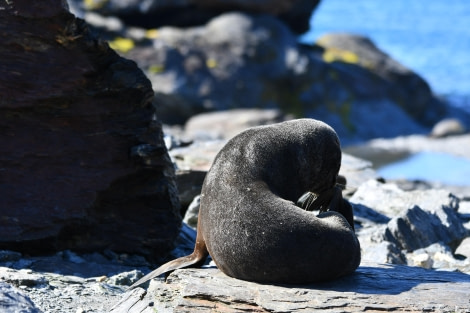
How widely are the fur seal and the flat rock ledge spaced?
0.13 meters

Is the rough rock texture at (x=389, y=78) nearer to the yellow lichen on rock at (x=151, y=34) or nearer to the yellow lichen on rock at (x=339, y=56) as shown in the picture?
the yellow lichen on rock at (x=339, y=56)

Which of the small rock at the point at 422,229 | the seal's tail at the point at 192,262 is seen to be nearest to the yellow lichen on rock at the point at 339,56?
the small rock at the point at 422,229

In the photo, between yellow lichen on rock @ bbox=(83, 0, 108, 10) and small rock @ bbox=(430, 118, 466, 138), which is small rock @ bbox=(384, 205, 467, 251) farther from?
yellow lichen on rock @ bbox=(83, 0, 108, 10)

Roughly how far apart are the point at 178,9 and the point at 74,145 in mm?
18843

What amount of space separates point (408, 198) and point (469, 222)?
874 millimetres

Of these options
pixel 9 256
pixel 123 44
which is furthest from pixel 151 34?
pixel 9 256

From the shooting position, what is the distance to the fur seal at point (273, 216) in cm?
557

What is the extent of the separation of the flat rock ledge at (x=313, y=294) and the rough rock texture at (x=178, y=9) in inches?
782

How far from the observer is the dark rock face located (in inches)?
280

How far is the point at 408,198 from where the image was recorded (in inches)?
401

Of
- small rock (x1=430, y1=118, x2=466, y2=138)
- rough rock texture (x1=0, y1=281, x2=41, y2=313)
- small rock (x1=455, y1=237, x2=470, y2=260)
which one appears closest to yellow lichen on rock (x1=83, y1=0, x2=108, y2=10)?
small rock (x1=430, y1=118, x2=466, y2=138)

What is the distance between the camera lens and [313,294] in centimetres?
533

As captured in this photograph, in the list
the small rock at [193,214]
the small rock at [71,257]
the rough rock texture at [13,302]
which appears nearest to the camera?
the rough rock texture at [13,302]

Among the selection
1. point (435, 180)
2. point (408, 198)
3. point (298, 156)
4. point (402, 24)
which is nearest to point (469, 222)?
point (408, 198)
